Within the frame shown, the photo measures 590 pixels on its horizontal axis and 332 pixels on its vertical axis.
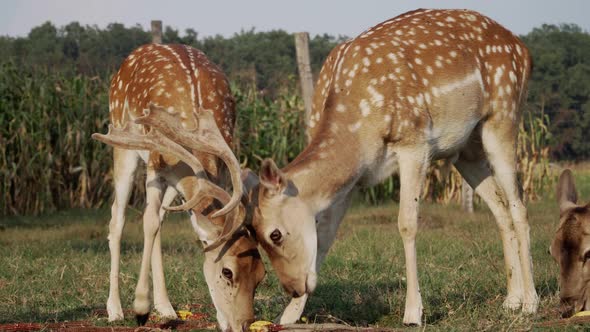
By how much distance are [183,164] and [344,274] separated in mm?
2192

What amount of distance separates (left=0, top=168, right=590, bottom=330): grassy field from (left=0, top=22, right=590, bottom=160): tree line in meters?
7.82

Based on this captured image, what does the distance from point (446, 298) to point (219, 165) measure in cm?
192

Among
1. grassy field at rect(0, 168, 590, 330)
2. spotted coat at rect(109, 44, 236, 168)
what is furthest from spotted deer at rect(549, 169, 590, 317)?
spotted coat at rect(109, 44, 236, 168)

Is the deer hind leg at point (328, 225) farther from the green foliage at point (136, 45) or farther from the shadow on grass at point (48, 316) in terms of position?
the green foliage at point (136, 45)

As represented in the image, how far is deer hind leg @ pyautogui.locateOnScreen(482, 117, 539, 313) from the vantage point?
23.4 ft

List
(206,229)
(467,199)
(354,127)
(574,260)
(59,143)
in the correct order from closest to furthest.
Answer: (206,229), (574,260), (354,127), (467,199), (59,143)

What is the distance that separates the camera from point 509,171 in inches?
284

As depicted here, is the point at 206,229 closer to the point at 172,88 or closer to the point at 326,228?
the point at 326,228

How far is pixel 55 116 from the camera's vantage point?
49.8 ft

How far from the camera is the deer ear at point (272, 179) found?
5.86m

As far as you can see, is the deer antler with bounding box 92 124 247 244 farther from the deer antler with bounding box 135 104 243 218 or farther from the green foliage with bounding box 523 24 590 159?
the green foliage with bounding box 523 24 590 159

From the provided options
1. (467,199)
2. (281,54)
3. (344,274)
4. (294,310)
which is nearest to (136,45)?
(281,54)

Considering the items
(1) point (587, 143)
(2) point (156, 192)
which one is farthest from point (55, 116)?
(1) point (587, 143)

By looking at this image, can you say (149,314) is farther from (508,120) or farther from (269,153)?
(269,153)
